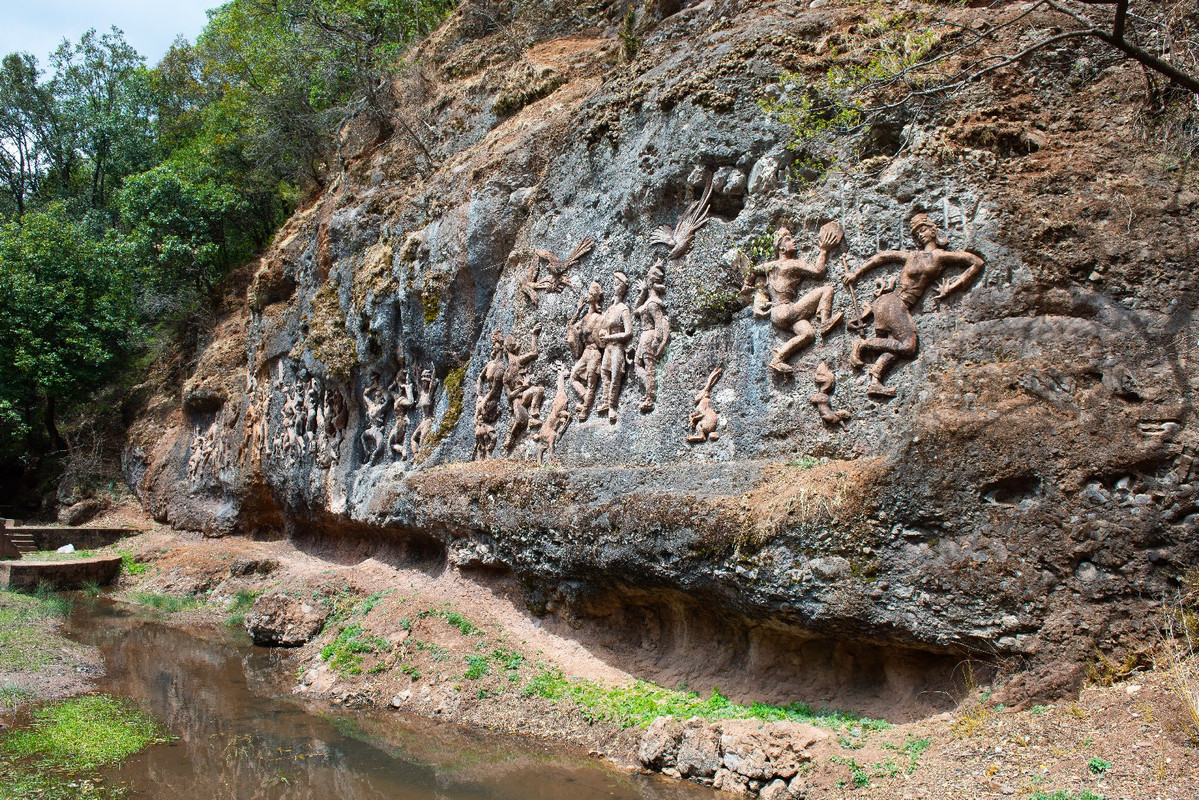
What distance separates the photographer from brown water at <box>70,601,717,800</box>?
7.09 meters

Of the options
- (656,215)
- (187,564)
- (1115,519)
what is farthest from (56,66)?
(1115,519)

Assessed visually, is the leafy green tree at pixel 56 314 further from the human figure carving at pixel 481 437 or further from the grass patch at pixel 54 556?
the human figure carving at pixel 481 437

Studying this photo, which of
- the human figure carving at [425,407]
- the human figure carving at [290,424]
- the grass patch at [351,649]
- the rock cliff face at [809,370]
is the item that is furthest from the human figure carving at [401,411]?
the grass patch at [351,649]

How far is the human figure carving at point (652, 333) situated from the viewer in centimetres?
1020

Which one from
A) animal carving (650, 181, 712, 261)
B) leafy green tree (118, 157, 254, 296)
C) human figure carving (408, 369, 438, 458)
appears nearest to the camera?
animal carving (650, 181, 712, 261)

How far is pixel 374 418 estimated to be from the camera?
55.9ft

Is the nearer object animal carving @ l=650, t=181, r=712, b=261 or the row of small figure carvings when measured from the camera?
the row of small figure carvings

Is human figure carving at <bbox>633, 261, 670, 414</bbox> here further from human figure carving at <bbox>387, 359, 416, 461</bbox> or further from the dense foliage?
the dense foliage

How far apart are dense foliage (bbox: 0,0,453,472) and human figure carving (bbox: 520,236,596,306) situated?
9.68 metres

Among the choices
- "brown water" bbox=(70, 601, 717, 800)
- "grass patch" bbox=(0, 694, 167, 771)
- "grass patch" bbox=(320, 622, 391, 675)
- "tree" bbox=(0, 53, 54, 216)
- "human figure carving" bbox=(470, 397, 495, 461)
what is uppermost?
"tree" bbox=(0, 53, 54, 216)

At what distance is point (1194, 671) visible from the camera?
5.54 m

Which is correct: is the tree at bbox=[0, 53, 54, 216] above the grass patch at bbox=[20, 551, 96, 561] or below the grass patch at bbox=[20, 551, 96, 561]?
above

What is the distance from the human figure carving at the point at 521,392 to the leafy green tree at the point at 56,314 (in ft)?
64.1

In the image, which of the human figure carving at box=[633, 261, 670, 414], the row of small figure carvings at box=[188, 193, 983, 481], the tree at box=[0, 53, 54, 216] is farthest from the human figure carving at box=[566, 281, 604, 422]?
the tree at box=[0, 53, 54, 216]
